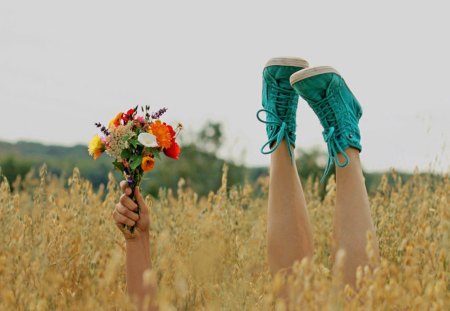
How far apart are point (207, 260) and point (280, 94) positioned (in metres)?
1.21

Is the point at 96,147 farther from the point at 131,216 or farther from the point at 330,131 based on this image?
the point at 330,131

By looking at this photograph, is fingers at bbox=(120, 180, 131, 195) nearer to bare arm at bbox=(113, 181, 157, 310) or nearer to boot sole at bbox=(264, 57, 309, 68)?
bare arm at bbox=(113, 181, 157, 310)

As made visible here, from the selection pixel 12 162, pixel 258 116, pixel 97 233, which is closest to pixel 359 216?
pixel 258 116

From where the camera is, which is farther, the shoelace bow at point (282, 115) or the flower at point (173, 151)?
the shoelace bow at point (282, 115)

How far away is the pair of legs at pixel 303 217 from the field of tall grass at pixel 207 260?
10 centimetres

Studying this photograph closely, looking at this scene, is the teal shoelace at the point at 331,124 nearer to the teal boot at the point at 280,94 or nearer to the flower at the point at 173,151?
the teal boot at the point at 280,94

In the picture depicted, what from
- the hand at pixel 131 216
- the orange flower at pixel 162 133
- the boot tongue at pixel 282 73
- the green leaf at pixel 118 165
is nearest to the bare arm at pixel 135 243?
the hand at pixel 131 216

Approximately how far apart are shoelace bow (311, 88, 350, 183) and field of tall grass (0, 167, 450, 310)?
415 mm

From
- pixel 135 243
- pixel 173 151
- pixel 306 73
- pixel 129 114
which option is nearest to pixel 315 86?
pixel 306 73

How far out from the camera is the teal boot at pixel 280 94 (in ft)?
9.06

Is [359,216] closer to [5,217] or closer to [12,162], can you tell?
[5,217]

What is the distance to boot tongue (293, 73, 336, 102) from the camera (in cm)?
256

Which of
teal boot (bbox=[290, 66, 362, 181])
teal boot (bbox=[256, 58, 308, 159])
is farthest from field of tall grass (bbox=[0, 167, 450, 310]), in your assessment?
teal boot (bbox=[256, 58, 308, 159])

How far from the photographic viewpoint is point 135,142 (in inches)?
93.0
